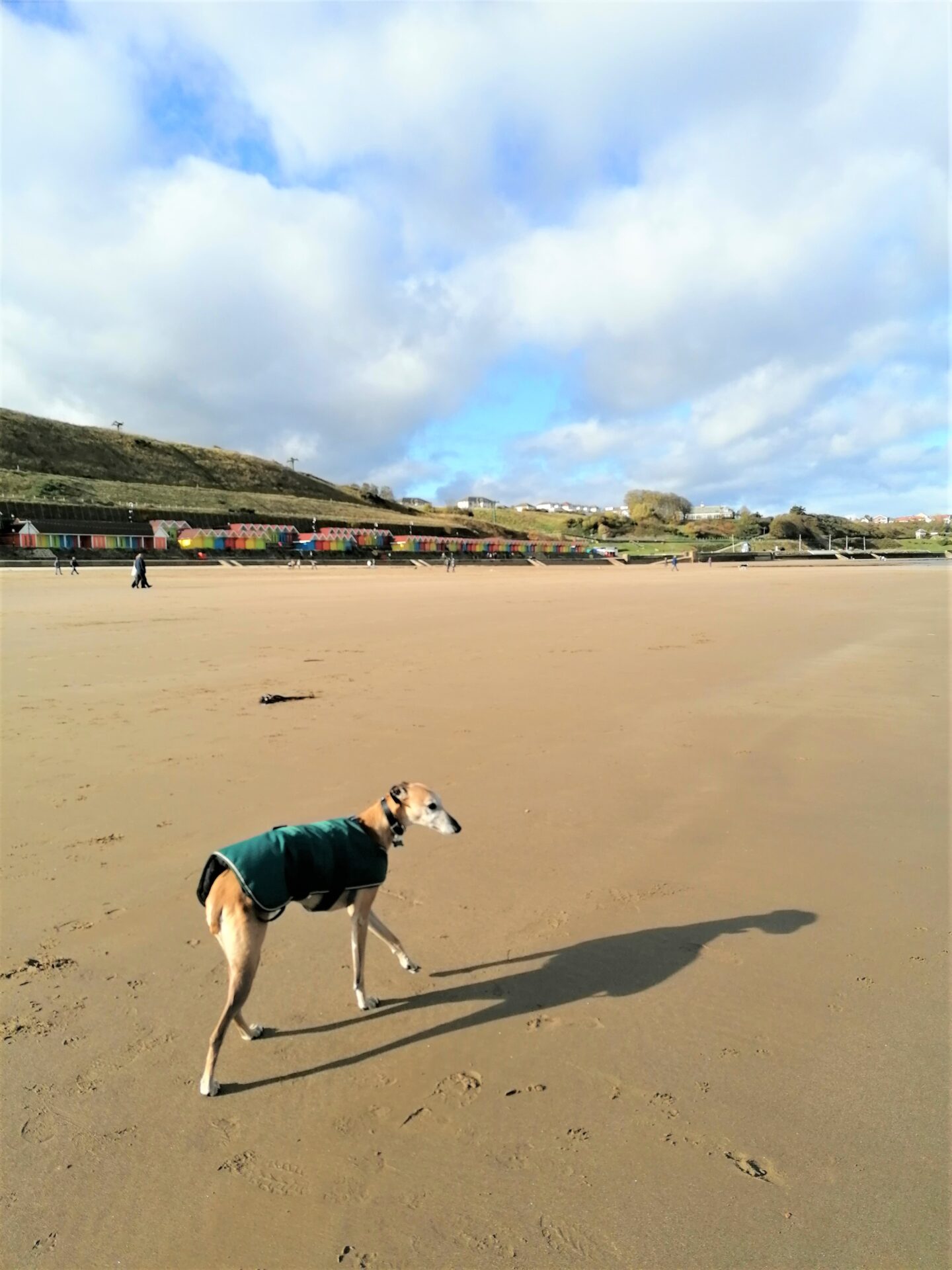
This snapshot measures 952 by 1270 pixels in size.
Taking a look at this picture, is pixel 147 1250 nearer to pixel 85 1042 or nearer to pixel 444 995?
pixel 85 1042

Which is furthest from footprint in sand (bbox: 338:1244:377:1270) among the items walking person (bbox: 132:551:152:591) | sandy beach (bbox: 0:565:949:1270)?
walking person (bbox: 132:551:152:591)

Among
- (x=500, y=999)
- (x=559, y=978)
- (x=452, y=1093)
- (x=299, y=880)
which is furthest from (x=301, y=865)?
(x=559, y=978)

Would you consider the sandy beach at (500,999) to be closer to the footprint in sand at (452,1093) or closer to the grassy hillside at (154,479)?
the footprint in sand at (452,1093)

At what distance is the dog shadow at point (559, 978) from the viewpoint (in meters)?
3.67

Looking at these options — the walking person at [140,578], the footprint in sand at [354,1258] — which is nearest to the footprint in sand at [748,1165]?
the footprint in sand at [354,1258]

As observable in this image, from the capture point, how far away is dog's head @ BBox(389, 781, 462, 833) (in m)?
3.91

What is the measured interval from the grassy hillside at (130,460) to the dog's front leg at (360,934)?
9623cm

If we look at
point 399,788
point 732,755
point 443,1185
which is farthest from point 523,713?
point 443,1185

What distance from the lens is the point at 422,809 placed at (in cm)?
393

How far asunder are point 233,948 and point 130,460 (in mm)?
112070

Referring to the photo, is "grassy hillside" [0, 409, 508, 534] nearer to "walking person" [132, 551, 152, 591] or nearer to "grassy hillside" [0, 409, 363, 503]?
"grassy hillside" [0, 409, 363, 503]

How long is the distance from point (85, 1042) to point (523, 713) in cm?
639

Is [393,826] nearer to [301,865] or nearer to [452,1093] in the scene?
[301,865]

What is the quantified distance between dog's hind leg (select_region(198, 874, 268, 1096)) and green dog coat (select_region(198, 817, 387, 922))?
6 cm
